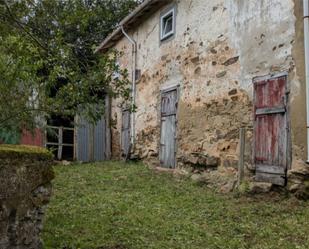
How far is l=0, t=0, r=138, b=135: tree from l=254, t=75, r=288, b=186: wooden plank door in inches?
104

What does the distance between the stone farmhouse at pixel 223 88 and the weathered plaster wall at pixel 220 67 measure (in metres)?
0.02

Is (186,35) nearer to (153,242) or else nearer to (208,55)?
(208,55)

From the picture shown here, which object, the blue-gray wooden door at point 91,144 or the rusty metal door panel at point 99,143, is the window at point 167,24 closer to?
the blue-gray wooden door at point 91,144

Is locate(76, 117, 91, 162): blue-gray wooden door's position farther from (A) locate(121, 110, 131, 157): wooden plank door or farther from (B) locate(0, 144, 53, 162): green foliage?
(B) locate(0, 144, 53, 162): green foliage

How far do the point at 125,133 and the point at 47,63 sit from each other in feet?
25.2

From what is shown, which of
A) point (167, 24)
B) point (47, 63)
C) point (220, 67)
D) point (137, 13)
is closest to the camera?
point (47, 63)

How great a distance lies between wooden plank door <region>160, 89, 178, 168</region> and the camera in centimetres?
893

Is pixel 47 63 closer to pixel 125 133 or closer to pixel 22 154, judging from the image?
pixel 22 154

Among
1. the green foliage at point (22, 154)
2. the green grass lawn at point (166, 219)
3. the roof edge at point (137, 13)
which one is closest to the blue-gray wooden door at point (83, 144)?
the roof edge at point (137, 13)

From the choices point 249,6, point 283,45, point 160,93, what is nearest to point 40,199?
point 283,45

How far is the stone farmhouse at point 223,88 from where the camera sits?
5.76 m

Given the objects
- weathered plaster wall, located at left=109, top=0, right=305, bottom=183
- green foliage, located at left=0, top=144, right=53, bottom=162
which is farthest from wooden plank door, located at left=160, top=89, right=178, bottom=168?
green foliage, located at left=0, top=144, right=53, bottom=162

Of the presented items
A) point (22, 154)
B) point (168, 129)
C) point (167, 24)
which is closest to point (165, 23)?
point (167, 24)

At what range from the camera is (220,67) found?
7.37 m
